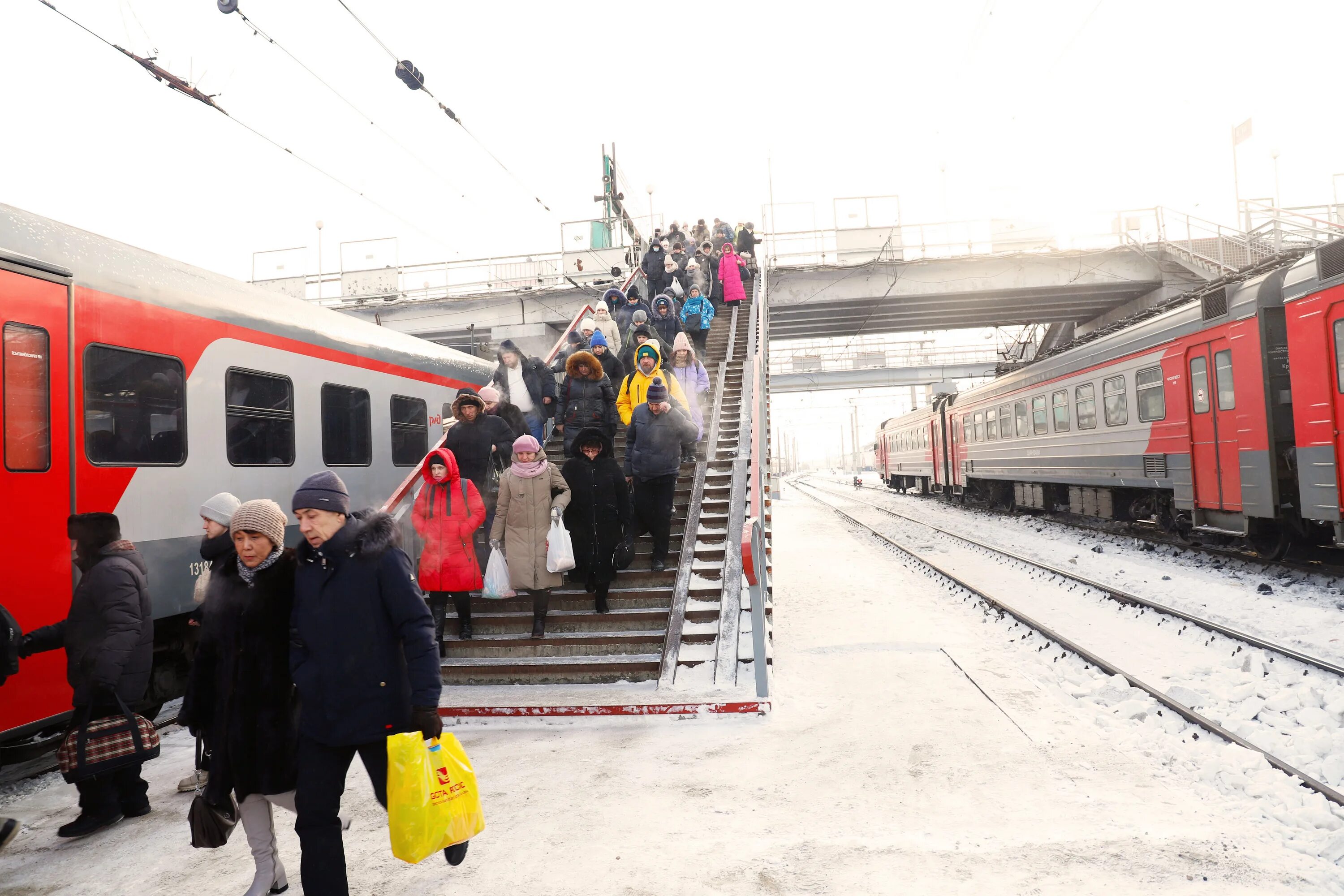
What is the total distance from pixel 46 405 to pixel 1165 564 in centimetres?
1273

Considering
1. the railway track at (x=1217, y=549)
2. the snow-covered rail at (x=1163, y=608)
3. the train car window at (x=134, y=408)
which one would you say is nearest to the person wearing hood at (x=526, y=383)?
the train car window at (x=134, y=408)

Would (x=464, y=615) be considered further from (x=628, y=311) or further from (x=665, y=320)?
(x=628, y=311)

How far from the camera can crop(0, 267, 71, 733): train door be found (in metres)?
4.79

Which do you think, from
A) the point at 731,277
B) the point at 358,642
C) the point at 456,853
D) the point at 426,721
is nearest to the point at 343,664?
the point at 358,642

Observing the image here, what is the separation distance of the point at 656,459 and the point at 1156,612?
5.46 metres

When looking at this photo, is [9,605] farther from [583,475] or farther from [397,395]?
[397,395]

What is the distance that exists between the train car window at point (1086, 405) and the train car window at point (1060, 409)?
416 mm

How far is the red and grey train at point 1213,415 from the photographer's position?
8.58m

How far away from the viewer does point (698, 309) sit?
12.8m

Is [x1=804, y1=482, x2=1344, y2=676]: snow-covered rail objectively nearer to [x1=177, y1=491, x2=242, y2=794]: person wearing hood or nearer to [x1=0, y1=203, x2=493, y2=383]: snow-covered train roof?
[x1=177, y1=491, x2=242, y2=794]: person wearing hood

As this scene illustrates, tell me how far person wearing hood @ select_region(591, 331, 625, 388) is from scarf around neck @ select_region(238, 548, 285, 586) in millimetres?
5950

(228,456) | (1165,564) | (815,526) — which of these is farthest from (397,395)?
(815,526)

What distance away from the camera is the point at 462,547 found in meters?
6.19

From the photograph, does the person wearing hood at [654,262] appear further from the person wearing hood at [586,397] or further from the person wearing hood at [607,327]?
the person wearing hood at [586,397]
